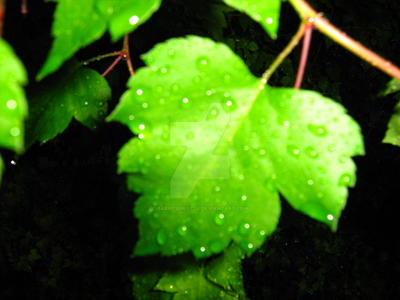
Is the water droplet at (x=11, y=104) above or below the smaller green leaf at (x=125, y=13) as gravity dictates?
below

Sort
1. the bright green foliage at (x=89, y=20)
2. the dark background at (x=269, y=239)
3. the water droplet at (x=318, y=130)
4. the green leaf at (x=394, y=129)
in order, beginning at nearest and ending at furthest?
the bright green foliage at (x=89, y=20) < the water droplet at (x=318, y=130) < the green leaf at (x=394, y=129) < the dark background at (x=269, y=239)

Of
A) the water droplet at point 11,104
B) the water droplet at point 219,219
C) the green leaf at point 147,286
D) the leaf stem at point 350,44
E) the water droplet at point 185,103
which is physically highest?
the leaf stem at point 350,44

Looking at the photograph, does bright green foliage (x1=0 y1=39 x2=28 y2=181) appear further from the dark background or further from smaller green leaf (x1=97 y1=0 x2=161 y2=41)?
the dark background

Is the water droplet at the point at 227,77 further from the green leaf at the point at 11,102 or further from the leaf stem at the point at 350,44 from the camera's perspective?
the green leaf at the point at 11,102

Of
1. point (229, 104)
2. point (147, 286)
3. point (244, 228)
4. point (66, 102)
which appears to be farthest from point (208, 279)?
point (66, 102)

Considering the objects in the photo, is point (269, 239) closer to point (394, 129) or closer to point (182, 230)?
point (394, 129)

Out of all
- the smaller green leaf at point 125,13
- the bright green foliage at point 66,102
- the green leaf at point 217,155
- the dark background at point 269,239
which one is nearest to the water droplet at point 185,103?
the green leaf at point 217,155

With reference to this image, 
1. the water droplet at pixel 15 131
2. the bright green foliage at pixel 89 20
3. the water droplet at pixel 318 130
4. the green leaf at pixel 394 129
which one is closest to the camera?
the water droplet at pixel 15 131
